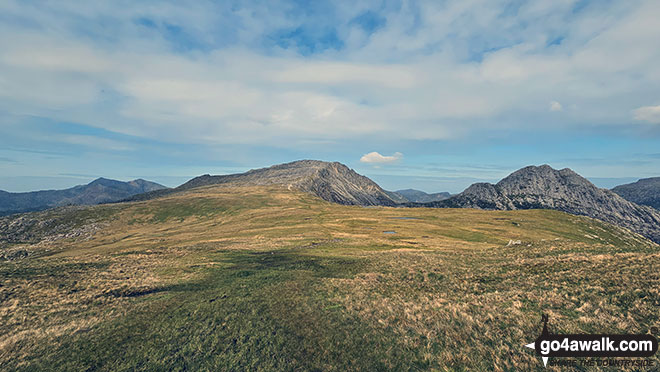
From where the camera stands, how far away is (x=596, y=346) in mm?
14211

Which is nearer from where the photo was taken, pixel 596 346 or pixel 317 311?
pixel 596 346

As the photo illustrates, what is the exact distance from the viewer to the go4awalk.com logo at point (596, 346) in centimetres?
1328

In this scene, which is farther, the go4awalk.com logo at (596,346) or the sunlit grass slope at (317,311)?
the sunlit grass slope at (317,311)

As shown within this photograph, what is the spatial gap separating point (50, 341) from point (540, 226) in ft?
533

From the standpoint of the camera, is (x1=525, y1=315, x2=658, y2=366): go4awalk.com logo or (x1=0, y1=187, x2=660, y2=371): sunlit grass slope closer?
(x1=525, y1=315, x2=658, y2=366): go4awalk.com logo

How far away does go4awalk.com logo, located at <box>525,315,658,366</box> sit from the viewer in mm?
13281

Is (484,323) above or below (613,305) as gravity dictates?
below

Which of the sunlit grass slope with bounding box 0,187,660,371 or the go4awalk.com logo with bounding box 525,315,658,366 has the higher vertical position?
the go4awalk.com logo with bounding box 525,315,658,366

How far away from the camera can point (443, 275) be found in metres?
32.1

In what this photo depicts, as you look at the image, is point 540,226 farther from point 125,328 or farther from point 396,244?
point 125,328

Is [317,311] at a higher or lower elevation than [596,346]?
lower

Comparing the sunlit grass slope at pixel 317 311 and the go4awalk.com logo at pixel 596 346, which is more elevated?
the go4awalk.com logo at pixel 596 346

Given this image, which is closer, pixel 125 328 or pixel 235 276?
pixel 125 328

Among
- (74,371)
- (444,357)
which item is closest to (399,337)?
(444,357)
